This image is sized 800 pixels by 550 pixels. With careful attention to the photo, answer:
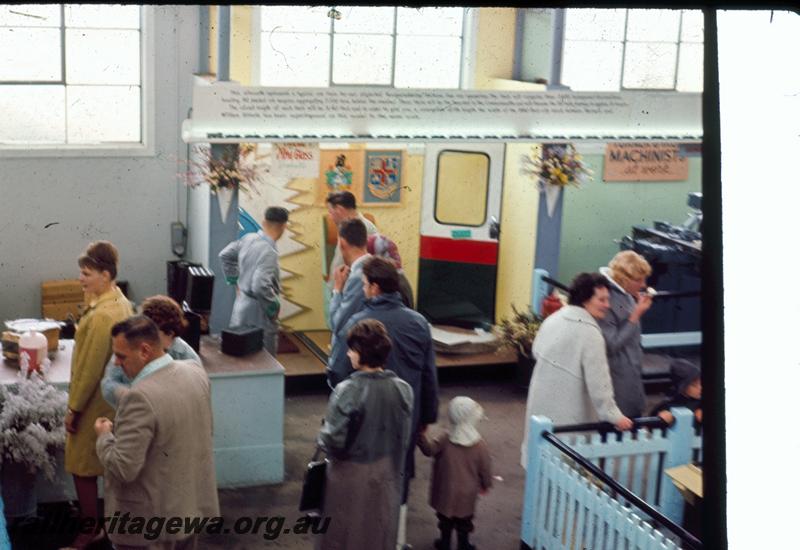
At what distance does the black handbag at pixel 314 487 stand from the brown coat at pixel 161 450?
29cm

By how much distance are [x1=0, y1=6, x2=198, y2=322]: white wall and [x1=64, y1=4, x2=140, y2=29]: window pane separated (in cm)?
49

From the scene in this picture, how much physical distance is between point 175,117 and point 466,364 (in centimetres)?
198

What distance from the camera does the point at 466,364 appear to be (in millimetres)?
5609

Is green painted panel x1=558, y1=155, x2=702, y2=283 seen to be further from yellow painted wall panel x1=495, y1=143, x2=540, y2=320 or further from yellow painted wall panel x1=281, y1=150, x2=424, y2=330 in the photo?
yellow painted wall panel x1=281, y1=150, x2=424, y2=330

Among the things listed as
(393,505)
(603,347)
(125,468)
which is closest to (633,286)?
(603,347)

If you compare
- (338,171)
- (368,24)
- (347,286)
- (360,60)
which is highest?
(368,24)

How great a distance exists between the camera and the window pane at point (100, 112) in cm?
313

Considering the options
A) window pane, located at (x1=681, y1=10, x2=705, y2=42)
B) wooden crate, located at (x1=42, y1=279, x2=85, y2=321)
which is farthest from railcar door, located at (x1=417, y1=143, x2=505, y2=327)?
window pane, located at (x1=681, y1=10, x2=705, y2=42)

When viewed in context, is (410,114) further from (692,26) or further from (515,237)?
(515,237)

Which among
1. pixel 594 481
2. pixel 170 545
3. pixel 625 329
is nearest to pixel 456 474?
pixel 594 481

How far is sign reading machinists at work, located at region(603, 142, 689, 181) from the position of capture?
6.20m

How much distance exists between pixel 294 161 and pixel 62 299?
1.12 m

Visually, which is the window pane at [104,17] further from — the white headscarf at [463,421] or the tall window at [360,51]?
the white headscarf at [463,421]

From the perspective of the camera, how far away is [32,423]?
→ 3.32 m
